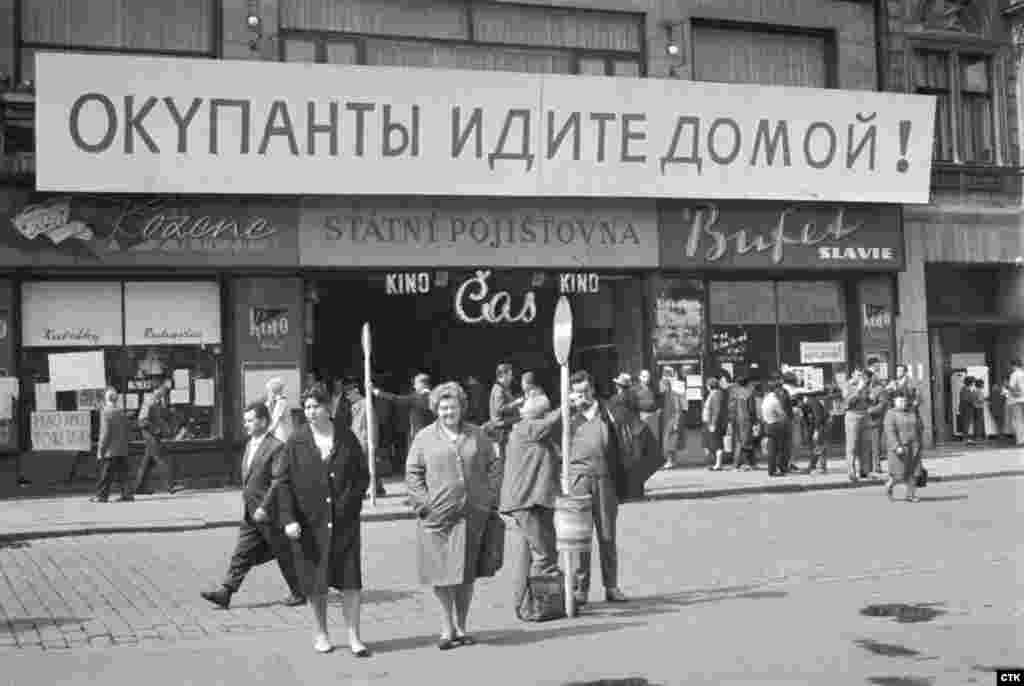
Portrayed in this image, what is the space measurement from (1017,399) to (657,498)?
11.0 meters

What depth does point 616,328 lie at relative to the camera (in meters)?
23.2

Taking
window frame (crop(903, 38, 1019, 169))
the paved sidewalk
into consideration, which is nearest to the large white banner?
window frame (crop(903, 38, 1019, 169))

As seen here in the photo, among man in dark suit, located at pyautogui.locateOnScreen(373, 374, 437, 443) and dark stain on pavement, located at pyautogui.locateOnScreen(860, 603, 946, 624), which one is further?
man in dark suit, located at pyautogui.locateOnScreen(373, 374, 437, 443)

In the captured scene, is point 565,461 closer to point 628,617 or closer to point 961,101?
point 628,617

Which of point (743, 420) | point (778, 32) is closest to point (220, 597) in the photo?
point (743, 420)

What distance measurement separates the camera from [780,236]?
77.0 feet

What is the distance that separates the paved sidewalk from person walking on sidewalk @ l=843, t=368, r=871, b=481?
39 centimetres

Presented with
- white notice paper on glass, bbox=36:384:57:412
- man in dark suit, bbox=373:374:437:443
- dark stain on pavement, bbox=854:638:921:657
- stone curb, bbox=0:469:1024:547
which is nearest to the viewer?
dark stain on pavement, bbox=854:638:921:657

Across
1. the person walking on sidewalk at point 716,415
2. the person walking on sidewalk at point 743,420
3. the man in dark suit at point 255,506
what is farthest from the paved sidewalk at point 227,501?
the man in dark suit at point 255,506

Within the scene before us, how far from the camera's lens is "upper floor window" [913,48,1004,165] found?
84.0 feet

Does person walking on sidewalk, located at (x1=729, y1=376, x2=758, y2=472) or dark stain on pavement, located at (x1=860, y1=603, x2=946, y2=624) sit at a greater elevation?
person walking on sidewalk, located at (x1=729, y1=376, x2=758, y2=472)

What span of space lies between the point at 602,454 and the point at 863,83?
17233 millimetres

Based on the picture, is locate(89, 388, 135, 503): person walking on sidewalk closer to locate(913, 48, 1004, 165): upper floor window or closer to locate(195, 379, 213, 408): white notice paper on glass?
locate(195, 379, 213, 408): white notice paper on glass

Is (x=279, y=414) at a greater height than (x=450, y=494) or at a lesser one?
greater
